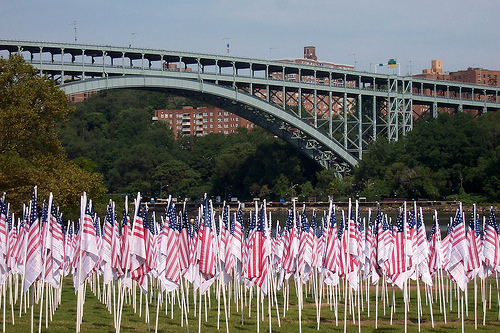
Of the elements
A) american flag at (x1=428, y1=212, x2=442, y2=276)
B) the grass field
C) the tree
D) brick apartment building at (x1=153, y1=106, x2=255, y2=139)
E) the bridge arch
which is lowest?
the grass field

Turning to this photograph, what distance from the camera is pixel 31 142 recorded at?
42.3m

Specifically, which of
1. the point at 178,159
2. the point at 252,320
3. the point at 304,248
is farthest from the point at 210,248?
the point at 178,159

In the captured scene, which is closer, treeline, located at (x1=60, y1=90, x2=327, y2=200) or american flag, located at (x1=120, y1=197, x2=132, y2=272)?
american flag, located at (x1=120, y1=197, x2=132, y2=272)

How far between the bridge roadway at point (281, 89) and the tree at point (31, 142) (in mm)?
23813

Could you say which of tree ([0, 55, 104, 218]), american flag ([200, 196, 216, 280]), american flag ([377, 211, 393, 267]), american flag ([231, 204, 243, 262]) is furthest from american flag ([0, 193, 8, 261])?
tree ([0, 55, 104, 218])

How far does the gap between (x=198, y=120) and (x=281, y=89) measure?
98.2 metres

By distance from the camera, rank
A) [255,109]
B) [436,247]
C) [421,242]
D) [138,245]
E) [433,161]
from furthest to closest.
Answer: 1. [433,161]
2. [255,109]
3. [436,247]
4. [421,242]
5. [138,245]

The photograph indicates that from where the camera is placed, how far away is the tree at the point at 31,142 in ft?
124

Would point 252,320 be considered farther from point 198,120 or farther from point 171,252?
point 198,120

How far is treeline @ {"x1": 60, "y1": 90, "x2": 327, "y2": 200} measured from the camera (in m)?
110

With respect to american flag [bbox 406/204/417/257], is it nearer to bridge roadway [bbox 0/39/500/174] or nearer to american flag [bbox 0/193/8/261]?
american flag [bbox 0/193/8/261]

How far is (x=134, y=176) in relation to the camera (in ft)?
414

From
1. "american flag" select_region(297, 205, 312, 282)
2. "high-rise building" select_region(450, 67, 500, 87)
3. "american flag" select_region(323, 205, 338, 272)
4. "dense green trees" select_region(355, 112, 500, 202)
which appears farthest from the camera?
"high-rise building" select_region(450, 67, 500, 87)

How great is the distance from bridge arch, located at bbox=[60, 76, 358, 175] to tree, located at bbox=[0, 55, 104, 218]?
94.7 feet
